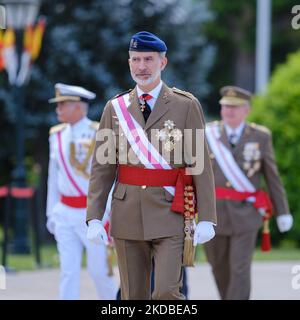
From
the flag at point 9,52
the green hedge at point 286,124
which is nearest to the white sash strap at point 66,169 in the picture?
the flag at point 9,52

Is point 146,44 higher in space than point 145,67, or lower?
higher

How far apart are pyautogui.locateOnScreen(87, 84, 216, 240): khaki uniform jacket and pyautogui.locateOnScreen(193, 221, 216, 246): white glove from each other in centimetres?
4

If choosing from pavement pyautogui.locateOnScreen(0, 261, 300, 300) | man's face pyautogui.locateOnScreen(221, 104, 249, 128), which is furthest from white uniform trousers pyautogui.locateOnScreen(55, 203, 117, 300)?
man's face pyautogui.locateOnScreen(221, 104, 249, 128)

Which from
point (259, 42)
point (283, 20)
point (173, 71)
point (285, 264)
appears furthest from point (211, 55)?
point (283, 20)

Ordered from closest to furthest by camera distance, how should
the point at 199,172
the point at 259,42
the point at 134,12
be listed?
1. the point at 199,172
2. the point at 134,12
3. the point at 259,42

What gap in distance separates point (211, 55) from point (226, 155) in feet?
35.6

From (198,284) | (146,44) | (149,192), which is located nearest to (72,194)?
(149,192)

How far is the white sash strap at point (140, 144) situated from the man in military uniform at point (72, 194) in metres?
2.10

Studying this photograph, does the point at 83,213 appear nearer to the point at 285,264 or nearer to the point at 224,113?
the point at 224,113

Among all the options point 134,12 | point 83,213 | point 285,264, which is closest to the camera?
point 83,213

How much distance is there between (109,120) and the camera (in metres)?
7.18

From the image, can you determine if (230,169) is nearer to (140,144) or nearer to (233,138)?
(233,138)

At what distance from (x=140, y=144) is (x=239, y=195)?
2962mm

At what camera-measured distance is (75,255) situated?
355 inches
